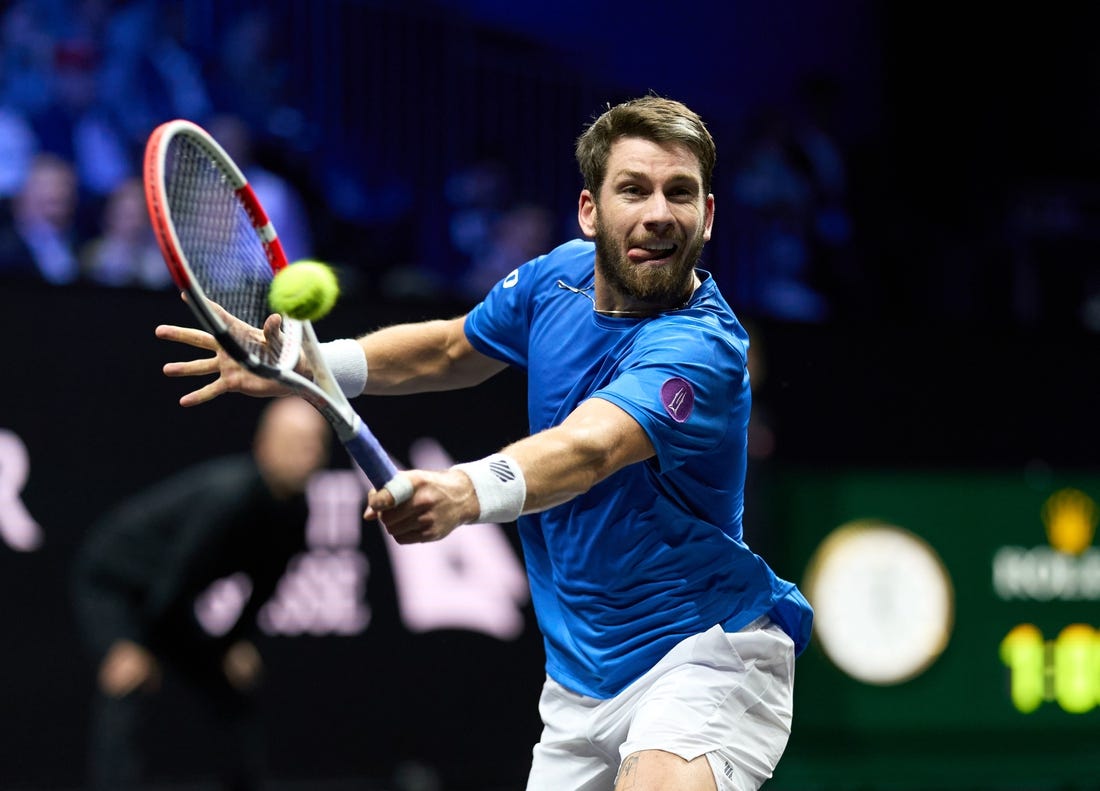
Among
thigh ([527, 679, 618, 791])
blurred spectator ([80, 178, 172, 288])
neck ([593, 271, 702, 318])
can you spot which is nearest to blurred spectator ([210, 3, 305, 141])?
blurred spectator ([80, 178, 172, 288])

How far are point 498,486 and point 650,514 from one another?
34.3 inches

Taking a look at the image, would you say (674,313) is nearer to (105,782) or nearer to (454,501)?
(454,501)

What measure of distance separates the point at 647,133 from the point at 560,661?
145cm

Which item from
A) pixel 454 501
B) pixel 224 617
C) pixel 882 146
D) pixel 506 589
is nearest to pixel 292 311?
pixel 454 501

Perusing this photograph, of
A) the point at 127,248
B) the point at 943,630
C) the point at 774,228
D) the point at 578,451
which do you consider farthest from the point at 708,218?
the point at 774,228

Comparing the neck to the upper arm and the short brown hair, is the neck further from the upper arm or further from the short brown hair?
the upper arm

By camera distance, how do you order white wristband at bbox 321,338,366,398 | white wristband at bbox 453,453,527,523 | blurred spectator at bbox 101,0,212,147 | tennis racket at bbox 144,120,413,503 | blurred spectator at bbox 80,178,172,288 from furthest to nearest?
blurred spectator at bbox 101,0,212,147 → blurred spectator at bbox 80,178,172,288 → white wristband at bbox 321,338,366,398 → tennis racket at bbox 144,120,413,503 → white wristband at bbox 453,453,527,523

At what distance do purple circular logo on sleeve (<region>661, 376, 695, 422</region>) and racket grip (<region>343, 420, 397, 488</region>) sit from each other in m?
0.72

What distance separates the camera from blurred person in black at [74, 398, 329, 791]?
301 inches

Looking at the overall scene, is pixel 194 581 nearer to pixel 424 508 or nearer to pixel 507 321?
pixel 507 321

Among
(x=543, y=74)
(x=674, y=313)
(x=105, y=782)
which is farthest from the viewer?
(x=543, y=74)

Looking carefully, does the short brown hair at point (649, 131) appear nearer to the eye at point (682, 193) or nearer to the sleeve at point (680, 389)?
the eye at point (682, 193)

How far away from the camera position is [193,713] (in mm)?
7898

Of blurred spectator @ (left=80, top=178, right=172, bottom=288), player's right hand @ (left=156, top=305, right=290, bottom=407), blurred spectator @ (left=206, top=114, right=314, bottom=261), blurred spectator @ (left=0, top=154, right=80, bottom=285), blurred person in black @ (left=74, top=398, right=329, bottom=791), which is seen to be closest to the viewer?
player's right hand @ (left=156, top=305, right=290, bottom=407)
